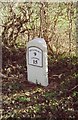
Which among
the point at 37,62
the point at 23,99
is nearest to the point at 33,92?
the point at 23,99

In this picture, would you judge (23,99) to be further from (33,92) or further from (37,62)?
(37,62)

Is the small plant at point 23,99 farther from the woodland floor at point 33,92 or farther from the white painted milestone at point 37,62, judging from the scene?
the white painted milestone at point 37,62

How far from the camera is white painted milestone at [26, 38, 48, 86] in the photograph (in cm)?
402

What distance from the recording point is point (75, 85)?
4105 millimetres

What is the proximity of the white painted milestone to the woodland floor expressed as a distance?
41 millimetres

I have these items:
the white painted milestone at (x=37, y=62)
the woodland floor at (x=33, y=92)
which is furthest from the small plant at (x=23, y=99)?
the white painted milestone at (x=37, y=62)

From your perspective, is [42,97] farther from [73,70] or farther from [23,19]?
[23,19]

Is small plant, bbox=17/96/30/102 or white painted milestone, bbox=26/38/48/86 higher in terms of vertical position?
white painted milestone, bbox=26/38/48/86

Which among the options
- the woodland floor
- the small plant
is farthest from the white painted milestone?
the small plant

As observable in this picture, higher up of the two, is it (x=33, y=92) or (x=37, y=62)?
(x=37, y=62)

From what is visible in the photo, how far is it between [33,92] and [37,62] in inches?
11.2

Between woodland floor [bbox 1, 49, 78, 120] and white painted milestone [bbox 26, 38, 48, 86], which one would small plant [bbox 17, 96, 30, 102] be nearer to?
woodland floor [bbox 1, 49, 78, 120]

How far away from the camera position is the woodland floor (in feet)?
13.4

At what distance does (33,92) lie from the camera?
409cm
